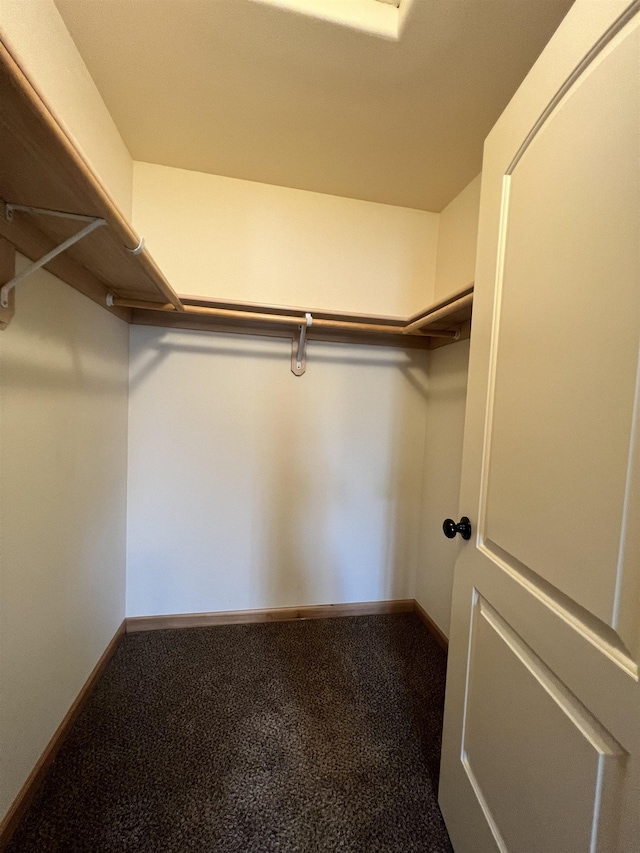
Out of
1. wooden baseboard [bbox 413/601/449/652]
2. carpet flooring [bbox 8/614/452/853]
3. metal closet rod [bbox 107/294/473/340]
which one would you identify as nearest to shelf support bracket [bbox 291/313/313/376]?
metal closet rod [bbox 107/294/473/340]

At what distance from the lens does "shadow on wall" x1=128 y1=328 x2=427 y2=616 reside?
1878 millimetres

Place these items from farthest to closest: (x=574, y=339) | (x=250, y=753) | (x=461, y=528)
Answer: (x=250, y=753), (x=461, y=528), (x=574, y=339)

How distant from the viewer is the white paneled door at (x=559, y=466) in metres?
0.56

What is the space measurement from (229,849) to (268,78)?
2447mm

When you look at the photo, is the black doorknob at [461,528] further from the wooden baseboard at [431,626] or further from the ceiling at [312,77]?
the ceiling at [312,77]

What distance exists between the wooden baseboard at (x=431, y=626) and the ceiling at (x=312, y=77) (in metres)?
2.33

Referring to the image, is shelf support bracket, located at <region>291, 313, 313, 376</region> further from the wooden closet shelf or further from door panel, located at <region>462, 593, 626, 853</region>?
door panel, located at <region>462, 593, 626, 853</region>

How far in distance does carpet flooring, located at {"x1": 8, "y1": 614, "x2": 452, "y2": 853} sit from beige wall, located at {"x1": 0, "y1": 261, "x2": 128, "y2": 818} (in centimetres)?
17

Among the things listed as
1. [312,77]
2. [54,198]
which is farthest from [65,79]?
[312,77]

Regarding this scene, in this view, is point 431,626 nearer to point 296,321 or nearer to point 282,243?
point 296,321

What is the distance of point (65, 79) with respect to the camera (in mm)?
1114

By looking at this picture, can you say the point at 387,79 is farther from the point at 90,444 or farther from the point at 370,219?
the point at 90,444

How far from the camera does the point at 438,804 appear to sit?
1149 mm

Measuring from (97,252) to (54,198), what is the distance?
302 millimetres
